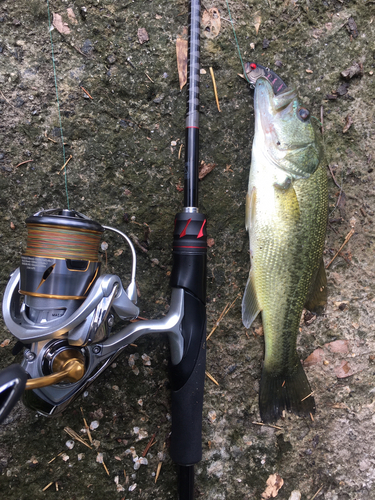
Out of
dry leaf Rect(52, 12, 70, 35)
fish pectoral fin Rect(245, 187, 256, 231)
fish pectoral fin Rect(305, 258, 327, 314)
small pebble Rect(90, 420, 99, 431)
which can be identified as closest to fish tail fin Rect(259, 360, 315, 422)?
fish pectoral fin Rect(305, 258, 327, 314)

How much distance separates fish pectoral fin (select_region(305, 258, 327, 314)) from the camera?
6.42 feet

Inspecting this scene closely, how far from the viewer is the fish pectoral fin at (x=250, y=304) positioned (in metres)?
1.92

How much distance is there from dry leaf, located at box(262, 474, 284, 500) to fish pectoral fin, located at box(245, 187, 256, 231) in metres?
1.46

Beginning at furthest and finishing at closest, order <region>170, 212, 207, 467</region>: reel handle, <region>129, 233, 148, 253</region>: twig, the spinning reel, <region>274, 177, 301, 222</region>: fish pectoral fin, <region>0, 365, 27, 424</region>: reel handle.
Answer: <region>129, 233, 148, 253</region>: twig → <region>274, 177, 301, 222</region>: fish pectoral fin → <region>170, 212, 207, 467</region>: reel handle → the spinning reel → <region>0, 365, 27, 424</region>: reel handle

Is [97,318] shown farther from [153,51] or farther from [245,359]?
[153,51]

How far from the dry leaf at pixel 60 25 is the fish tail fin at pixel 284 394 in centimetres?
216

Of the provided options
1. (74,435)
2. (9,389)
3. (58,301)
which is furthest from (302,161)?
(74,435)

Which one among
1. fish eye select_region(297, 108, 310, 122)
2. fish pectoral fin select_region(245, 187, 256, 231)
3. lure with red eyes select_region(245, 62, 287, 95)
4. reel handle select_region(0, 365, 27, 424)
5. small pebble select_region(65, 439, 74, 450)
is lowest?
small pebble select_region(65, 439, 74, 450)

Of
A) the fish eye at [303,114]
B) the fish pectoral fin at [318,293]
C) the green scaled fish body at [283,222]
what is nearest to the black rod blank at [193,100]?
the green scaled fish body at [283,222]

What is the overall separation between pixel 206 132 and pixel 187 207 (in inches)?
20.4

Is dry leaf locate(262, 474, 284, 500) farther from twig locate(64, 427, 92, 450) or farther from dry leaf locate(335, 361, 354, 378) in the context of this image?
twig locate(64, 427, 92, 450)

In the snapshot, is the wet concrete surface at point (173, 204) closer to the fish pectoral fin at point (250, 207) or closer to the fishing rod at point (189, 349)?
the fish pectoral fin at point (250, 207)

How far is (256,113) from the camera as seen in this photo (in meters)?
1.91

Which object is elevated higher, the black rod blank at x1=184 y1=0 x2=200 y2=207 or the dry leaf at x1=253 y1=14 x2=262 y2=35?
the dry leaf at x1=253 y1=14 x2=262 y2=35
